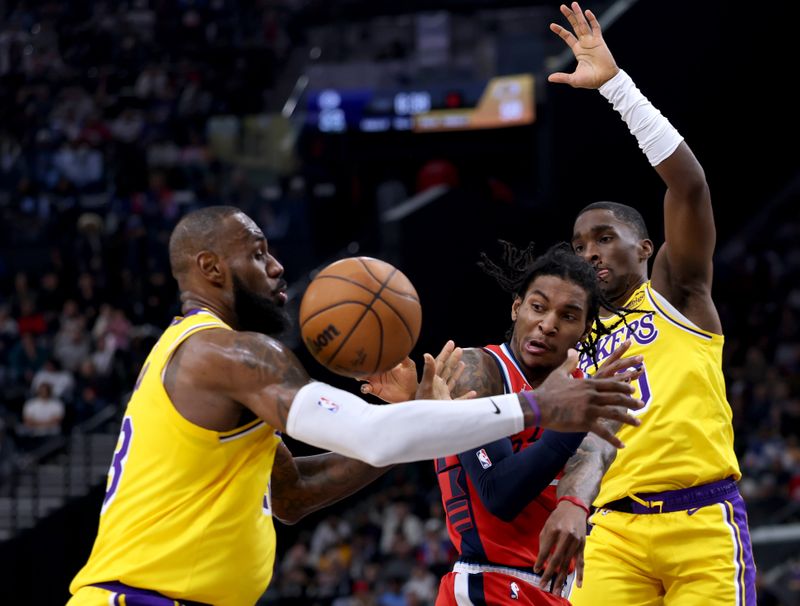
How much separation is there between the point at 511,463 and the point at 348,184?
52.3ft

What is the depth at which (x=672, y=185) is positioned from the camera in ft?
17.2

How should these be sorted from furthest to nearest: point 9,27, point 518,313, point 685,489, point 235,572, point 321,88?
point 9,27 → point 321,88 → point 685,489 → point 518,313 → point 235,572

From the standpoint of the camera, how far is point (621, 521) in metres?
5.31

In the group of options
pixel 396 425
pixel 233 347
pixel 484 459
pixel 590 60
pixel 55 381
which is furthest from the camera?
pixel 55 381

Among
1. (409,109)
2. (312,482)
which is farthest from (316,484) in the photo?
(409,109)

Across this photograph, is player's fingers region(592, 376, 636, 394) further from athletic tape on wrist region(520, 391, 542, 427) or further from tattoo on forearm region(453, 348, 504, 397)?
tattoo on forearm region(453, 348, 504, 397)

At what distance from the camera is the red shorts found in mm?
4480

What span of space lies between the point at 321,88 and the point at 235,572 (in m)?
16.4

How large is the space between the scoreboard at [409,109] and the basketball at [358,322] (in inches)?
546

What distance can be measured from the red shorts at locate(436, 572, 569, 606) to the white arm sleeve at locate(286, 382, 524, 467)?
Answer: 95 centimetres

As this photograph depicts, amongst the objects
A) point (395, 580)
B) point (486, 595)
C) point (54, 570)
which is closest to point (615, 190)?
point (395, 580)

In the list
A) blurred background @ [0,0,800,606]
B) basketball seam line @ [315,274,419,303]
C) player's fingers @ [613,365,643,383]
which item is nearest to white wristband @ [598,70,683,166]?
player's fingers @ [613,365,643,383]

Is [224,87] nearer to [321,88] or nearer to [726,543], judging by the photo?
[321,88]

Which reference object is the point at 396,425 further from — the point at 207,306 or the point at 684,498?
the point at 684,498
